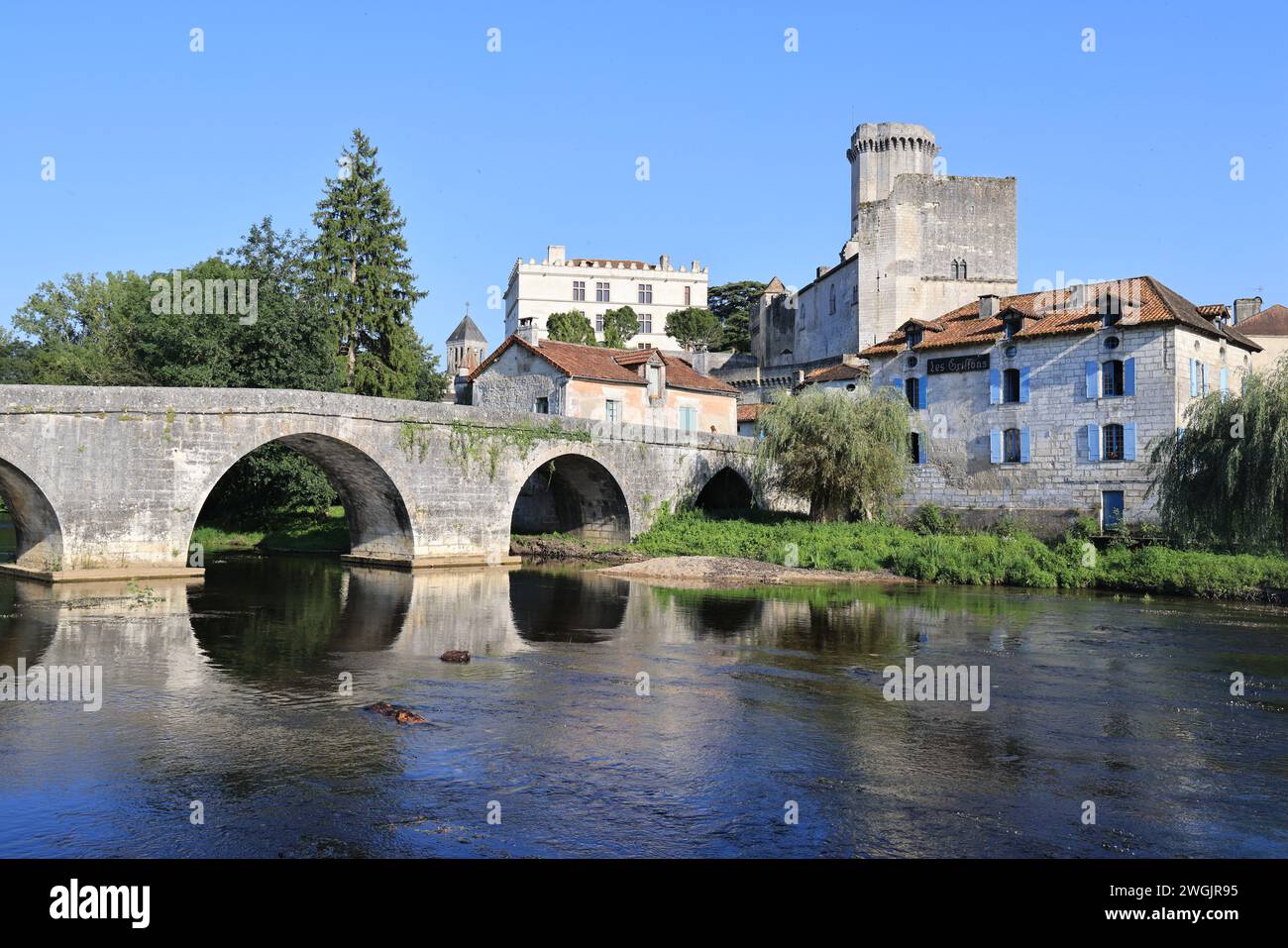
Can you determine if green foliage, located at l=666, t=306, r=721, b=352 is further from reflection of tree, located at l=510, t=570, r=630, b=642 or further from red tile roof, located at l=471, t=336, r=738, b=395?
reflection of tree, located at l=510, t=570, r=630, b=642

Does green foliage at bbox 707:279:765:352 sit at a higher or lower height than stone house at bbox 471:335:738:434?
higher

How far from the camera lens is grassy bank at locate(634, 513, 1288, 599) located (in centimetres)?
2533

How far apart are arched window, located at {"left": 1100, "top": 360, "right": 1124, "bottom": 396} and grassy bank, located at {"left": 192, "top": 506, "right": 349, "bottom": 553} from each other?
25.4 m

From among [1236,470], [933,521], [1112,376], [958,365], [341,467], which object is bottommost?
[933,521]

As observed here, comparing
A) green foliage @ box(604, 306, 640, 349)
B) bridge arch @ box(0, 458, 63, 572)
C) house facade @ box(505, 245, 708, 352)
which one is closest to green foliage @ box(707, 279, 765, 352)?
house facade @ box(505, 245, 708, 352)

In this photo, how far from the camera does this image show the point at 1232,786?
9.77m

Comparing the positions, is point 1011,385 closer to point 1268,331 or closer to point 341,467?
point 341,467

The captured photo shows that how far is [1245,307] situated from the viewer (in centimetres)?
5384

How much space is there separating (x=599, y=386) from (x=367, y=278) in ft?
41.8

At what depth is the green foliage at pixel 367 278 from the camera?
46.0 m

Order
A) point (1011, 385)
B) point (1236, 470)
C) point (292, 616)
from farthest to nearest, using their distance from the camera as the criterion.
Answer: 1. point (1011, 385)
2. point (1236, 470)
3. point (292, 616)

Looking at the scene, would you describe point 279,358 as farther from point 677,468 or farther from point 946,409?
point 946,409

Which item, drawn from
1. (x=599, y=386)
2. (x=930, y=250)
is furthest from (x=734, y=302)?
(x=599, y=386)

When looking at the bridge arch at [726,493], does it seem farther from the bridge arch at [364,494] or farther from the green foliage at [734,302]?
the green foliage at [734,302]
